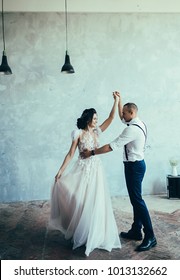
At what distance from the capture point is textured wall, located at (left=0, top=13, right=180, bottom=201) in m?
5.65

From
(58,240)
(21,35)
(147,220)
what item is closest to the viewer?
(147,220)

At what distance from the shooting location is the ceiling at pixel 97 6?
552cm

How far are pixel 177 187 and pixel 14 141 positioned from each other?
306cm

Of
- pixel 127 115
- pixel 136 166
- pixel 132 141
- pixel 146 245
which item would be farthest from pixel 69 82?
pixel 146 245

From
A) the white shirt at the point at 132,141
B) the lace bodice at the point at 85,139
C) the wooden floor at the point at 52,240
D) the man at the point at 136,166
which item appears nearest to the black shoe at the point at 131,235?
the wooden floor at the point at 52,240

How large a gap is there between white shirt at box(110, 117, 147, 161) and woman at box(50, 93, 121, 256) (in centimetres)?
40

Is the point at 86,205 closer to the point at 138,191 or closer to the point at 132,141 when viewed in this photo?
the point at 138,191

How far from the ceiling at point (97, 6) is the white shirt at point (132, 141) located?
3045 mm

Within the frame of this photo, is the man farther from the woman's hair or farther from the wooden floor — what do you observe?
the woman's hair

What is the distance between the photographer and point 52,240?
390 cm

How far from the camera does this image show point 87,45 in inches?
226

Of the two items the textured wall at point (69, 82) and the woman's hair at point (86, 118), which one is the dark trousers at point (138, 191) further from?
the textured wall at point (69, 82)

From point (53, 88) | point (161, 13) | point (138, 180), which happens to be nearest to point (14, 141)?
point (53, 88)
